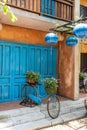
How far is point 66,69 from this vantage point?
27.7 ft

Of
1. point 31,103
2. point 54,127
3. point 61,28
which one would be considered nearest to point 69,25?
point 61,28

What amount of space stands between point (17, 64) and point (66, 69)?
7.87 ft

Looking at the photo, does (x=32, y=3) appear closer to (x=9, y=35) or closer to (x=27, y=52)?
(x=9, y=35)

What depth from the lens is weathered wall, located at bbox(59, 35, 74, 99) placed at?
8.11m

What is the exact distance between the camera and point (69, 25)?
22.7 feet

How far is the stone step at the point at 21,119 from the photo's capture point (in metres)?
5.33

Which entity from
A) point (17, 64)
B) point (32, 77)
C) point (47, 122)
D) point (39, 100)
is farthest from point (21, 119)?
point (17, 64)

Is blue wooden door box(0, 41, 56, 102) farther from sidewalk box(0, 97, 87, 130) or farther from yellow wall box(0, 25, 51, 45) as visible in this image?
sidewalk box(0, 97, 87, 130)

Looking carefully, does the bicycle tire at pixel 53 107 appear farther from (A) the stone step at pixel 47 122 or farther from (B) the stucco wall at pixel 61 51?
(B) the stucco wall at pixel 61 51

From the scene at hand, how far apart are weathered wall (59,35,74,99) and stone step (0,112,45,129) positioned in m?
2.54

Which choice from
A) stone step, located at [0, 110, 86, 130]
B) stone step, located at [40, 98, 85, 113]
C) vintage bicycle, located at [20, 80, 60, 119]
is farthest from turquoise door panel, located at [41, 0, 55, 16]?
stone step, located at [0, 110, 86, 130]

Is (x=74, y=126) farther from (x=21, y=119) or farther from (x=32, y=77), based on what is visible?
(x=32, y=77)

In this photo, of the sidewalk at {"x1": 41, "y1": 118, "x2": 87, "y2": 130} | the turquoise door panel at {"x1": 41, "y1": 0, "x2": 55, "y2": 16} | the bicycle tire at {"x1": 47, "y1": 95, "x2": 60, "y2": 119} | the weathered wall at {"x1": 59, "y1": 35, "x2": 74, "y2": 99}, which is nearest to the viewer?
the sidewalk at {"x1": 41, "y1": 118, "x2": 87, "y2": 130}

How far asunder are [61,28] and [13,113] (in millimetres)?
3960
